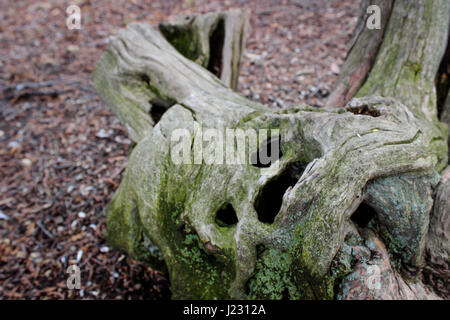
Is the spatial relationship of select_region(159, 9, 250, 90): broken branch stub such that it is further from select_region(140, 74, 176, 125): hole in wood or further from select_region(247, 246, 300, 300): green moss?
select_region(247, 246, 300, 300): green moss

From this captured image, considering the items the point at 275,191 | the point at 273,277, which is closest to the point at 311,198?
the point at 275,191

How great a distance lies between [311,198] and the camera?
6.66 ft

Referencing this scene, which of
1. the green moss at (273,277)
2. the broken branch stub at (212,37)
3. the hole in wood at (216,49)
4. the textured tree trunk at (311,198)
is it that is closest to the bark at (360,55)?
the textured tree trunk at (311,198)

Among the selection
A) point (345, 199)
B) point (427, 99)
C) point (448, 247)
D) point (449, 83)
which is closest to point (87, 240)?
point (345, 199)

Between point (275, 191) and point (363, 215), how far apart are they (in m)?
0.62

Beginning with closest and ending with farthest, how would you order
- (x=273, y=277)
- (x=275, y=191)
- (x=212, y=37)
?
(x=273, y=277)
(x=275, y=191)
(x=212, y=37)

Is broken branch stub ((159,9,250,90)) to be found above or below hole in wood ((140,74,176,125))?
above

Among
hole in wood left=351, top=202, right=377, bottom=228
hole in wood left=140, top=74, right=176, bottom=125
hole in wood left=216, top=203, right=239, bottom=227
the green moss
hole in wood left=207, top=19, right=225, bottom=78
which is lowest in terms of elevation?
the green moss

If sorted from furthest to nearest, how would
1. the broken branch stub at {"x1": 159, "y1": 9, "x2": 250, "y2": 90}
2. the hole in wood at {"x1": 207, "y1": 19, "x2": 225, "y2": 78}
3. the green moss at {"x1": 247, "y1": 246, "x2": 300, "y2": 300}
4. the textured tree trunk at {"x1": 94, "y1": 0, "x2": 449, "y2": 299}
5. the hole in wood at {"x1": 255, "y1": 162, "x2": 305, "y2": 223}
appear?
1. the hole in wood at {"x1": 207, "y1": 19, "x2": 225, "y2": 78}
2. the broken branch stub at {"x1": 159, "y1": 9, "x2": 250, "y2": 90}
3. the hole in wood at {"x1": 255, "y1": 162, "x2": 305, "y2": 223}
4. the green moss at {"x1": 247, "y1": 246, "x2": 300, "y2": 300}
5. the textured tree trunk at {"x1": 94, "y1": 0, "x2": 449, "y2": 299}

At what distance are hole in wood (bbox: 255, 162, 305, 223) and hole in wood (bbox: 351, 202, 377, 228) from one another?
0.47 metres

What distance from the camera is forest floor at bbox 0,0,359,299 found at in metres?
3.41

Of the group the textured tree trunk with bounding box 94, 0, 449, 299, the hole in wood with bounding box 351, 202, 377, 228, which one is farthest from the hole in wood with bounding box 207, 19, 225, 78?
the hole in wood with bounding box 351, 202, 377, 228

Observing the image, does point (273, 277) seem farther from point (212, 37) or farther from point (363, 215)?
Answer: point (212, 37)
